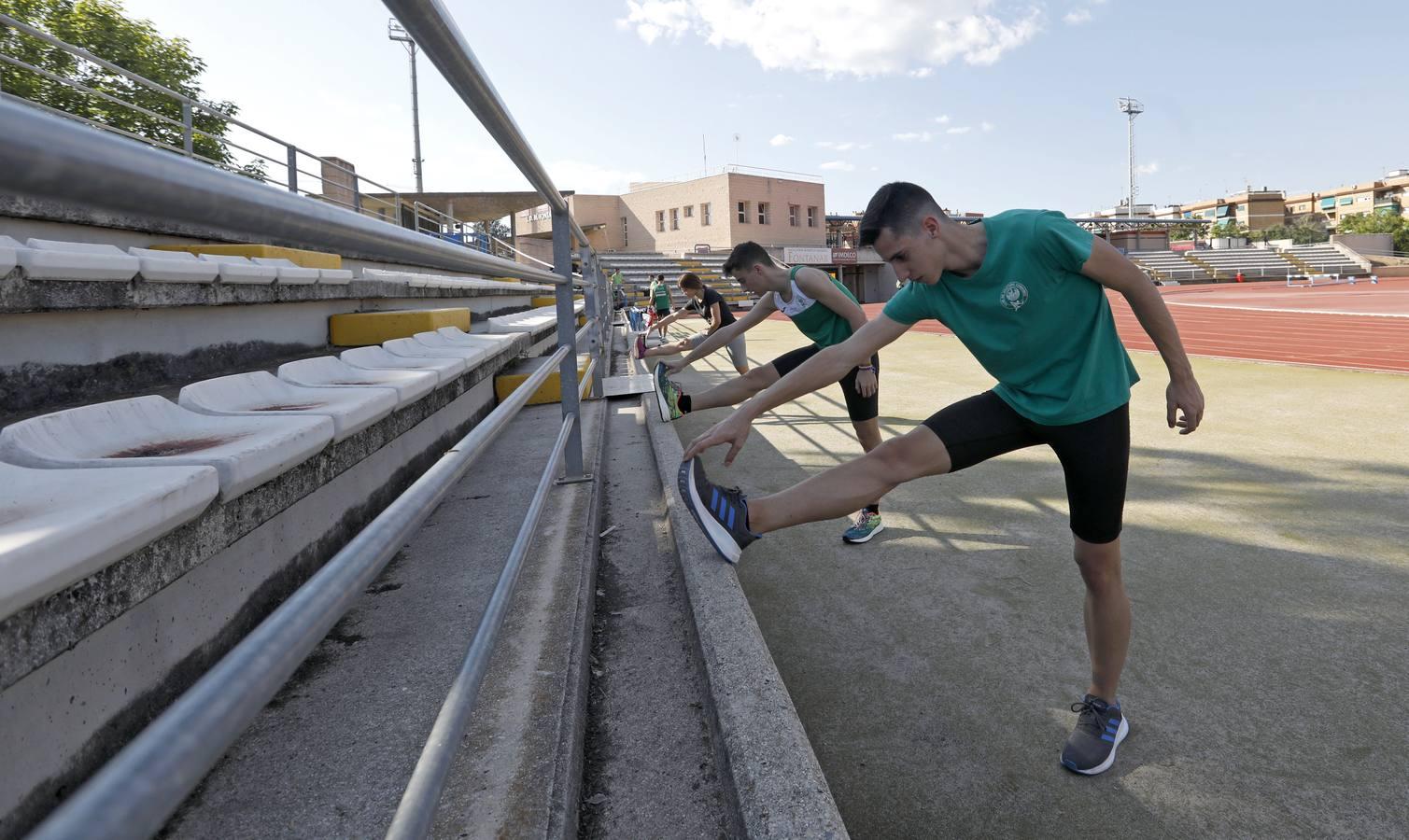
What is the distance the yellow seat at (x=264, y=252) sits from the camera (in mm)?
3531

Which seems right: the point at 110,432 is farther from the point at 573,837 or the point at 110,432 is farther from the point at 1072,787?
the point at 1072,787

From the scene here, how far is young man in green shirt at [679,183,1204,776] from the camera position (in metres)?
2.09

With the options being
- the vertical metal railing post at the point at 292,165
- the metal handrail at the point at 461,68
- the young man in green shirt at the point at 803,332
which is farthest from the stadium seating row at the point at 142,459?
the vertical metal railing post at the point at 292,165

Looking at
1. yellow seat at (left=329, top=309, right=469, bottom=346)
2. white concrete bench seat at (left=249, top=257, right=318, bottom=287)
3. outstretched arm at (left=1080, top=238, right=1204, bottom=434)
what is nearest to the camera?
outstretched arm at (left=1080, top=238, right=1204, bottom=434)

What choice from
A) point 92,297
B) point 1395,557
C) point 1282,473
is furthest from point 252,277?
point 1282,473

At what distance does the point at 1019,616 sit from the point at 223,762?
242 cm

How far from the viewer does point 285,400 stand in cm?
206

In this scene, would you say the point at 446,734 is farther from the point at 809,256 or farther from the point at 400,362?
the point at 809,256

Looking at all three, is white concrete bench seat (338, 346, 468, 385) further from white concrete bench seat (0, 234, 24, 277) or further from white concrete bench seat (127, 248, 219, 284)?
white concrete bench seat (0, 234, 24, 277)

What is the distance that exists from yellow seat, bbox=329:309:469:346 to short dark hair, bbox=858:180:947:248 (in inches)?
113

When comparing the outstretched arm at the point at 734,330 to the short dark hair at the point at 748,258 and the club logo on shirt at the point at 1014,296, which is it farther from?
the club logo on shirt at the point at 1014,296

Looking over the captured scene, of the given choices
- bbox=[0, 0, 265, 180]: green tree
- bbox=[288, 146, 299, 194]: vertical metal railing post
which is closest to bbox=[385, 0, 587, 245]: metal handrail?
bbox=[288, 146, 299, 194]: vertical metal railing post

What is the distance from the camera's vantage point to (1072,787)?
6.22 ft

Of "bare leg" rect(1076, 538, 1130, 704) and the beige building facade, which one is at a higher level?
the beige building facade
